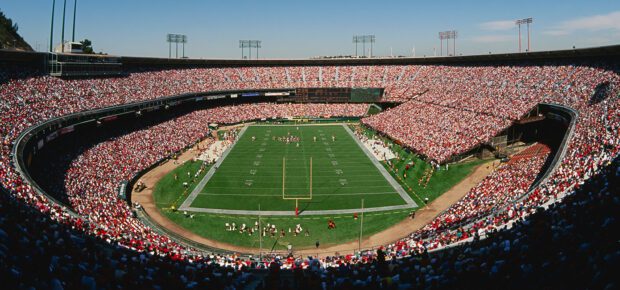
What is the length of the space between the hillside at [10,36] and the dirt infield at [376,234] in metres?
54.7

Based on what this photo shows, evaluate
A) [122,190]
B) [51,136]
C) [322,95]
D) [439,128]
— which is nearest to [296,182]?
[122,190]

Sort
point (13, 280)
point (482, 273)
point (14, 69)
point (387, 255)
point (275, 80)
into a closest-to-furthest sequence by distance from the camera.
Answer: point (13, 280), point (482, 273), point (387, 255), point (14, 69), point (275, 80)

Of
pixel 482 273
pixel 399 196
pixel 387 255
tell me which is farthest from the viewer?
pixel 399 196

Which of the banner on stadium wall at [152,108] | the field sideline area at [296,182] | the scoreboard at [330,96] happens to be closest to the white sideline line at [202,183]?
the field sideline area at [296,182]

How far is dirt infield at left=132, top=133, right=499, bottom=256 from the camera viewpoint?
22.2 m

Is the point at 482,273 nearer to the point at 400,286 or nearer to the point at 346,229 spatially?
the point at 400,286

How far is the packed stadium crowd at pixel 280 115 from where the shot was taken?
11.1 metres

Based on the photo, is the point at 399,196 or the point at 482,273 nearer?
the point at 482,273

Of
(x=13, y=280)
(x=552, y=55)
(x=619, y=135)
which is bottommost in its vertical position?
(x=13, y=280)

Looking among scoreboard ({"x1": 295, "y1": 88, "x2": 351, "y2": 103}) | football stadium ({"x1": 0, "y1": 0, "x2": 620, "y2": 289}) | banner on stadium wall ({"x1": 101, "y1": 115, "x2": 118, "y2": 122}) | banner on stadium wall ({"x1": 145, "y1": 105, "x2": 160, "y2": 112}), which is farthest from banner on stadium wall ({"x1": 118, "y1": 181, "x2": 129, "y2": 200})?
scoreboard ({"x1": 295, "y1": 88, "x2": 351, "y2": 103})

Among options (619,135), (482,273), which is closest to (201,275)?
(482,273)

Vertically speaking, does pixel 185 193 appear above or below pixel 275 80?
below

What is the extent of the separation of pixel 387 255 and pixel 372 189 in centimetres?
1325

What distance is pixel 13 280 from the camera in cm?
714
